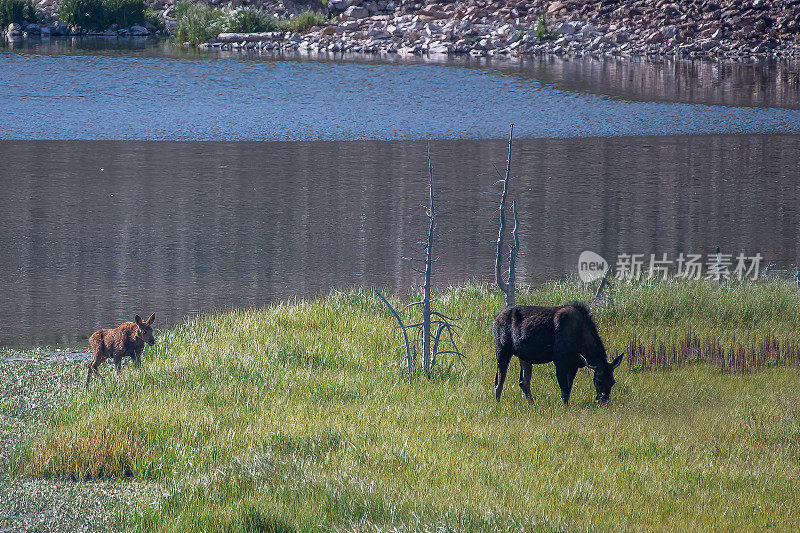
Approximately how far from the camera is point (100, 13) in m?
50.5

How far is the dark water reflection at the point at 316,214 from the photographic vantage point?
12312 millimetres

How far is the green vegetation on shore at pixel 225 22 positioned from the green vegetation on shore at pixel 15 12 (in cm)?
706

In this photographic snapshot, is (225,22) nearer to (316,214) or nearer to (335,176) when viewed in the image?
(335,176)

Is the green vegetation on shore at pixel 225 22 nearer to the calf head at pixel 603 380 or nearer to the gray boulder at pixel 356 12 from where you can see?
the gray boulder at pixel 356 12

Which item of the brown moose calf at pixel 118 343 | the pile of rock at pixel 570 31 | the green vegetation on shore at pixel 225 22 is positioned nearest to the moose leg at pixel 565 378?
the brown moose calf at pixel 118 343

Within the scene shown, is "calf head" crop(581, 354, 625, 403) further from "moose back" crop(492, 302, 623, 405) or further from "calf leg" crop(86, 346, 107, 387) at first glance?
"calf leg" crop(86, 346, 107, 387)

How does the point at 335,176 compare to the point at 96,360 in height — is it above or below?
above

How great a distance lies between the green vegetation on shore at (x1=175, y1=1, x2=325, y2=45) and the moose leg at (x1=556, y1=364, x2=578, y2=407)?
1636 inches

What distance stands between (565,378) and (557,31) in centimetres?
4119

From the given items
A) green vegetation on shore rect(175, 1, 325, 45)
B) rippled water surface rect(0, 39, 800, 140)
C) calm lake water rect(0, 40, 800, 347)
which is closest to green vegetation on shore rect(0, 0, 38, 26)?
green vegetation on shore rect(175, 1, 325, 45)

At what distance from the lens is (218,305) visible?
11477 mm

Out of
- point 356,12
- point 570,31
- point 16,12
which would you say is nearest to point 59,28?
point 16,12

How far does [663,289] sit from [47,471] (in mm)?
6407

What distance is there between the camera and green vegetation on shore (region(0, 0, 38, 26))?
49875mm
